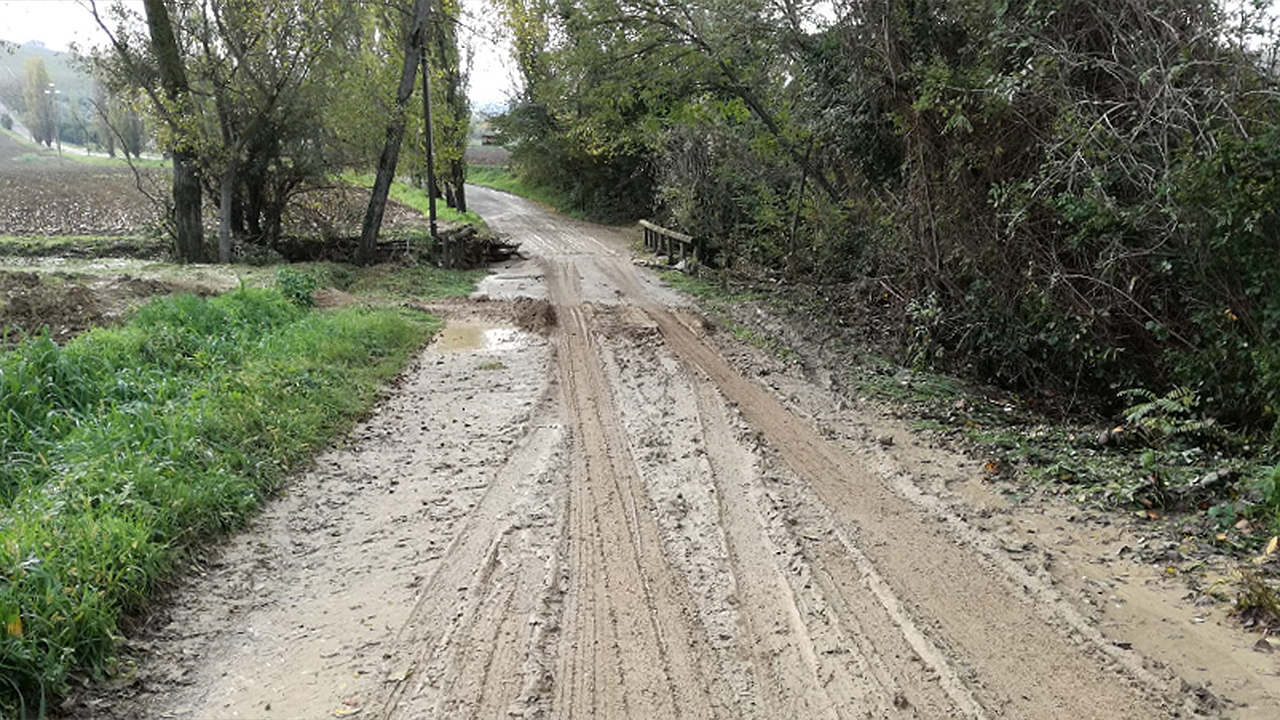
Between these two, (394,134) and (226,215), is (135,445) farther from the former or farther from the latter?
(394,134)

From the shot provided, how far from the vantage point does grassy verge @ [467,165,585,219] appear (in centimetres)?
3819

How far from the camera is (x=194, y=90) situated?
55.3ft

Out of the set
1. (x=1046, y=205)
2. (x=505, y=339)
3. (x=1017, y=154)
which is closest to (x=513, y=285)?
(x=505, y=339)

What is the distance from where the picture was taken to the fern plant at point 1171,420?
6.24m

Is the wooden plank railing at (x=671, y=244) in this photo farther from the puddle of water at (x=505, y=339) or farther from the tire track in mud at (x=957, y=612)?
the tire track in mud at (x=957, y=612)

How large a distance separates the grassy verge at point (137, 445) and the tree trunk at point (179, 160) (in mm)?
8792

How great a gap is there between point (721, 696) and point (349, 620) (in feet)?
6.56

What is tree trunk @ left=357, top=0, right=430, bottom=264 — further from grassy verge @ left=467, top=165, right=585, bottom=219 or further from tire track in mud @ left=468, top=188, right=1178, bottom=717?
grassy verge @ left=467, top=165, right=585, bottom=219

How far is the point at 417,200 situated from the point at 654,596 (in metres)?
36.7

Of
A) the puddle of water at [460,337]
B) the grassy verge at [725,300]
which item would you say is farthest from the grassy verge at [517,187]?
the puddle of water at [460,337]

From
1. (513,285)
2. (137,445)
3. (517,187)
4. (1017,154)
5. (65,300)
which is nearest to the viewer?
(137,445)

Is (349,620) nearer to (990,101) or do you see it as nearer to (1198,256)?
(1198,256)

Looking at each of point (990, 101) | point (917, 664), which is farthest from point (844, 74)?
point (917, 664)

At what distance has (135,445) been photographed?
18.4 feet
